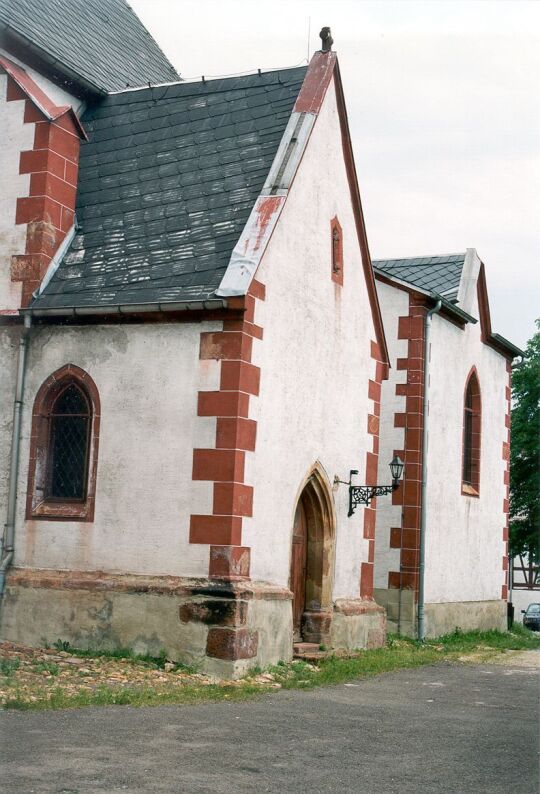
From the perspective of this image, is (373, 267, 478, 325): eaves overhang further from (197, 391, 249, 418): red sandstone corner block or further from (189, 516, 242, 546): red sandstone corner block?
(189, 516, 242, 546): red sandstone corner block

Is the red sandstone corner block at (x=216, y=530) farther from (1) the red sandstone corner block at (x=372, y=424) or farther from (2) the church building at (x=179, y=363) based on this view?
(1) the red sandstone corner block at (x=372, y=424)

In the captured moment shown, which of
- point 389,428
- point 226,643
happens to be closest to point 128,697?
point 226,643

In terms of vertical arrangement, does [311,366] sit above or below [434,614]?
above

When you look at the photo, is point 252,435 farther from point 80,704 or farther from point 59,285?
point 80,704

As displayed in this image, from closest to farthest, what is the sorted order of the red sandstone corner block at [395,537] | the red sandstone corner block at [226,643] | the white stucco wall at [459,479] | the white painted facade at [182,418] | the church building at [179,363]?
the red sandstone corner block at [226,643] → the church building at [179,363] → the white painted facade at [182,418] → the red sandstone corner block at [395,537] → the white stucco wall at [459,479]

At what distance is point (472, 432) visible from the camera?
24859mm

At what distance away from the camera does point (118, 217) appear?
16125 millimetres

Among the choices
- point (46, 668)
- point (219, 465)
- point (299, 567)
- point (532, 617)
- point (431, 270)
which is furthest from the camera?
point (532, 617)

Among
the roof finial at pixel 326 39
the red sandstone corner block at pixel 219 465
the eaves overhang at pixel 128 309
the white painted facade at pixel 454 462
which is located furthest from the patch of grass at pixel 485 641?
the roof finial at pixel 326 39

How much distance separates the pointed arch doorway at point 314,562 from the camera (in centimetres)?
1673

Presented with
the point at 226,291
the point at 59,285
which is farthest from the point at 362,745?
the point at 59,285

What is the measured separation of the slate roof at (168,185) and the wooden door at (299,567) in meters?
4.06

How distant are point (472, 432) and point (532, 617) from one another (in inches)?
813

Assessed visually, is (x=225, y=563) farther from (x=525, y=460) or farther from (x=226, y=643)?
(x=525, y=460)
